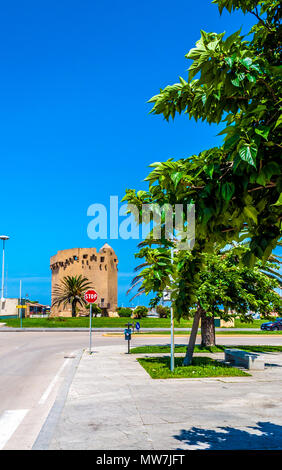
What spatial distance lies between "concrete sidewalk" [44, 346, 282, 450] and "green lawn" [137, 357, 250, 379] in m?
0.50

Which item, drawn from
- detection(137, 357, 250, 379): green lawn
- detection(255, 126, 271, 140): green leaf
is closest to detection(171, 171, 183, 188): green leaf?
detection(255, 126, 271, 140): green leaf

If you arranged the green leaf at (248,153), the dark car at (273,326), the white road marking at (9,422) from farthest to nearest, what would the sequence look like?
the dark car at (273,326), the white road marking at (9,422), the green leaf at (248,153)

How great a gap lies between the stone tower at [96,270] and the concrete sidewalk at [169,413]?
58880 millimetres

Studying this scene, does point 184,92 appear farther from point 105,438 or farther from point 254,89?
point 105,438

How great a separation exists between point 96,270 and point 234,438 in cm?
6695

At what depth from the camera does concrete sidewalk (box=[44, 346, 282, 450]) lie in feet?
19.2

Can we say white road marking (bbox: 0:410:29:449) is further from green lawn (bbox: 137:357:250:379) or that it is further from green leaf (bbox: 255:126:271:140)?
green leaf (bbox: 255:126:271:140)

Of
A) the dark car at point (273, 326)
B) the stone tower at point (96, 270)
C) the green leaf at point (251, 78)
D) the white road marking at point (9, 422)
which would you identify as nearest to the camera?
the green leaf at point (251, 78)

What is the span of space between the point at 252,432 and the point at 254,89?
5.60 meters

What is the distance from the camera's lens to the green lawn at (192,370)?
40.9ft

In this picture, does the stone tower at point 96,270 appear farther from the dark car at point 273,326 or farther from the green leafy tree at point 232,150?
the green leafy tree at point 232,150

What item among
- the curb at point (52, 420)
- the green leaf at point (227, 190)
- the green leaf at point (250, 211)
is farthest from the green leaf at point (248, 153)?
the curb at point (52, 420)

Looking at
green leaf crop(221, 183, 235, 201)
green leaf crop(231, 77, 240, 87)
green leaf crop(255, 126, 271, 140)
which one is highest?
green leaf crop(231, 77, 240, 87)

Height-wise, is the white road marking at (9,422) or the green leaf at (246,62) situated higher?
the green leaf at (246,62)
